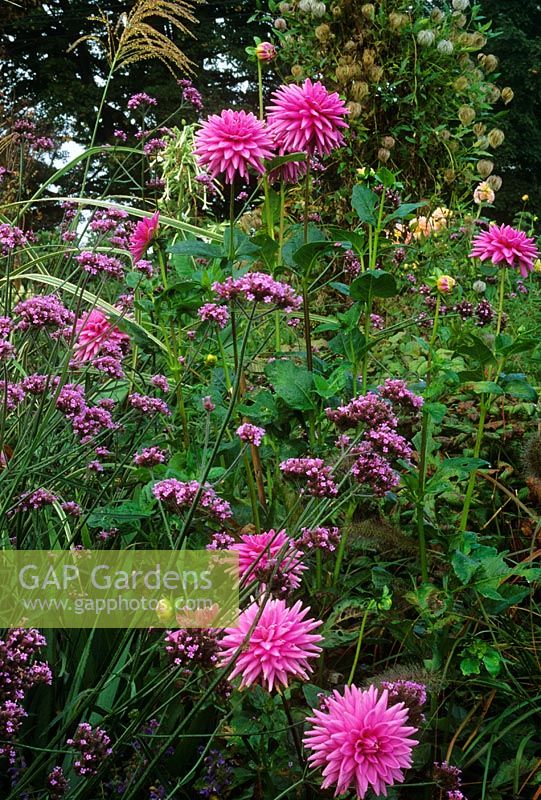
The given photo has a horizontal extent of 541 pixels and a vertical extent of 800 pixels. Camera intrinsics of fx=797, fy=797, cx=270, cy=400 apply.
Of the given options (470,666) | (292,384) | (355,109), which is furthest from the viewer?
(355,109)

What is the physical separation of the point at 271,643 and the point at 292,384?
0.70 metres

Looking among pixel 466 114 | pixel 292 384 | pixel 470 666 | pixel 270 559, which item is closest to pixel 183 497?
pixel 270 559

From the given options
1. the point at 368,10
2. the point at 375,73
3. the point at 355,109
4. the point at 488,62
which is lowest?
the point at 355,109

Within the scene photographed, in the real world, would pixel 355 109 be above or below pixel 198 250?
above

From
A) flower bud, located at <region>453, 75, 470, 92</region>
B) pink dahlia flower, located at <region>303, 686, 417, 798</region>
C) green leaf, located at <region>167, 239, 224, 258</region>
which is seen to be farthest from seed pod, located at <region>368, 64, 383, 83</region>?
pink dahlia flower, located at <region>303, 686, 417, 798</region>

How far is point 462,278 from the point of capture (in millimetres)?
3686

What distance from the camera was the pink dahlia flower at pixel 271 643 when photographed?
1.04 meters

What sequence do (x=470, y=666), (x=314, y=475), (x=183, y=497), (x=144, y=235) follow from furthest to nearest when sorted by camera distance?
1. (x=144, y=235)
2. (x=470, y=666)
3. (x=183, y=497)
4. (x=314, y=475)

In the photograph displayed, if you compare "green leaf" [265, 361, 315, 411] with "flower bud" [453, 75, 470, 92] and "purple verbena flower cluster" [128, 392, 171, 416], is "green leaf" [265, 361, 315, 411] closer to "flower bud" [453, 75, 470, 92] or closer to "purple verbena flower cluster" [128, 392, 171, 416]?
"purple verbena flower cluster" [128, 392, 171, 416]

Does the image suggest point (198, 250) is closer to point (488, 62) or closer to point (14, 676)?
point (14, 676)

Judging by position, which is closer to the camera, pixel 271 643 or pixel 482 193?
pixel 271 643

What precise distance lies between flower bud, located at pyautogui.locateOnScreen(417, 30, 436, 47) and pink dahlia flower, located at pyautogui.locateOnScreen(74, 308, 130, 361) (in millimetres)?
3001

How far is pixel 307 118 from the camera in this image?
5.49 ft

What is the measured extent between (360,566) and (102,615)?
0.66 m
